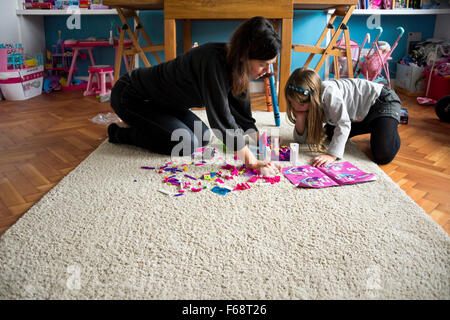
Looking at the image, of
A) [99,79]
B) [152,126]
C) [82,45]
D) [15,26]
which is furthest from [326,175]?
[15,26]

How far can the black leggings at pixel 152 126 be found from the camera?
1610 mm

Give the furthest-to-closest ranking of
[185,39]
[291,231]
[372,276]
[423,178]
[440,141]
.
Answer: [185,39] → [440,141] → [423,178] → [291,231] → [372,276]

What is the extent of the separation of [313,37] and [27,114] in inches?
91.4

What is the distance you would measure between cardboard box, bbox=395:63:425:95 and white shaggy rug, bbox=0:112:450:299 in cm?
202

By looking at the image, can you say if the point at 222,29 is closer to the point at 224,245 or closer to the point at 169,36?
the point at 169,36

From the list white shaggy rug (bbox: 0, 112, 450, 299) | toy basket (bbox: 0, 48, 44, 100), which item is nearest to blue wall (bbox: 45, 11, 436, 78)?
toy basket (bbox: 0, 48, 44, 100)

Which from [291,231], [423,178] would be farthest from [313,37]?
[291,231]

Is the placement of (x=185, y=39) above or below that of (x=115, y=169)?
above

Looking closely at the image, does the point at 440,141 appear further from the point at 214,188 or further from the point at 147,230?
the point at 147,230

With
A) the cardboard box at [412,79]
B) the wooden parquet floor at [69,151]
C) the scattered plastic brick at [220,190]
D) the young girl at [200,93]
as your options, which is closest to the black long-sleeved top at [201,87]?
the young girl at [200,93]

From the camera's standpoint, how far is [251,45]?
1.22 m

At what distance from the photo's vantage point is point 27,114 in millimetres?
2395

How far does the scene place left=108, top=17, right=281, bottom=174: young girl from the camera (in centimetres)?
124

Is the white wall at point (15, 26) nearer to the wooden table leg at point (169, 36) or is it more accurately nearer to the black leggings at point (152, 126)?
the wooden table leg at point (169, 36)
